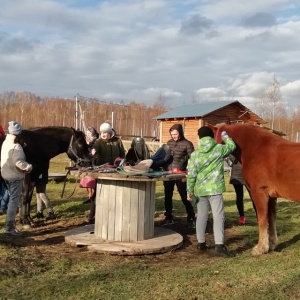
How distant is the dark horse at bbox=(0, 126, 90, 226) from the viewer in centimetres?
712

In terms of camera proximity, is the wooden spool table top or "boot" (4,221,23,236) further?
"boot" (4,221,23,236)

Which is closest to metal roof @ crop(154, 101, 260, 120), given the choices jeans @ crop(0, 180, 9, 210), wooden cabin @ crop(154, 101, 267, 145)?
wooden cabin @ crop(154, 101, 267, 145)

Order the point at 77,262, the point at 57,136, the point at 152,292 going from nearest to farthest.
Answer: the point at 152,292 < the point at 77,262 < the point at 57,136

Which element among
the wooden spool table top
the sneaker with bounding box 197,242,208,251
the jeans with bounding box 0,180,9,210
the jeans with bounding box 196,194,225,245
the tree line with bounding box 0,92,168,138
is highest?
the tree line with bounding box 0,92,168,138

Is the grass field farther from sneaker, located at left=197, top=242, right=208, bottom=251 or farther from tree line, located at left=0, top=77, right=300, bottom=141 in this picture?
tree line, located at left=0, top=77, right=300, bottom=141

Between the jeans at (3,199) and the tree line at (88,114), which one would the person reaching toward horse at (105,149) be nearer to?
the jeans at (3,199)

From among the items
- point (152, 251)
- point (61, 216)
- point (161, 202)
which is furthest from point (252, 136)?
point (161, 202)

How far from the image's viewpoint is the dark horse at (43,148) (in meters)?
7.12

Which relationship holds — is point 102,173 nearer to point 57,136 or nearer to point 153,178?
point 153,178

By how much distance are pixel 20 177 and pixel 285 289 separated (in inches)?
164

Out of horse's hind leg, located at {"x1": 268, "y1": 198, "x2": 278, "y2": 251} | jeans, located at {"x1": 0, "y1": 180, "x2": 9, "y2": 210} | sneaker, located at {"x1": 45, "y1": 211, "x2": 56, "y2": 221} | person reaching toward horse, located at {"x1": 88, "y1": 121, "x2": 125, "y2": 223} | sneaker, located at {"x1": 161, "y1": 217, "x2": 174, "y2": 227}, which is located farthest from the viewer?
jeans, located at {"x1": 0, "y1": 180, "x2": 9, "y2": 210}

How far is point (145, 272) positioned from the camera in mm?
4555

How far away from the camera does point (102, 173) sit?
5.52 meters

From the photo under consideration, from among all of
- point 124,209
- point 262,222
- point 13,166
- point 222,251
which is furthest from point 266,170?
point 13,166
